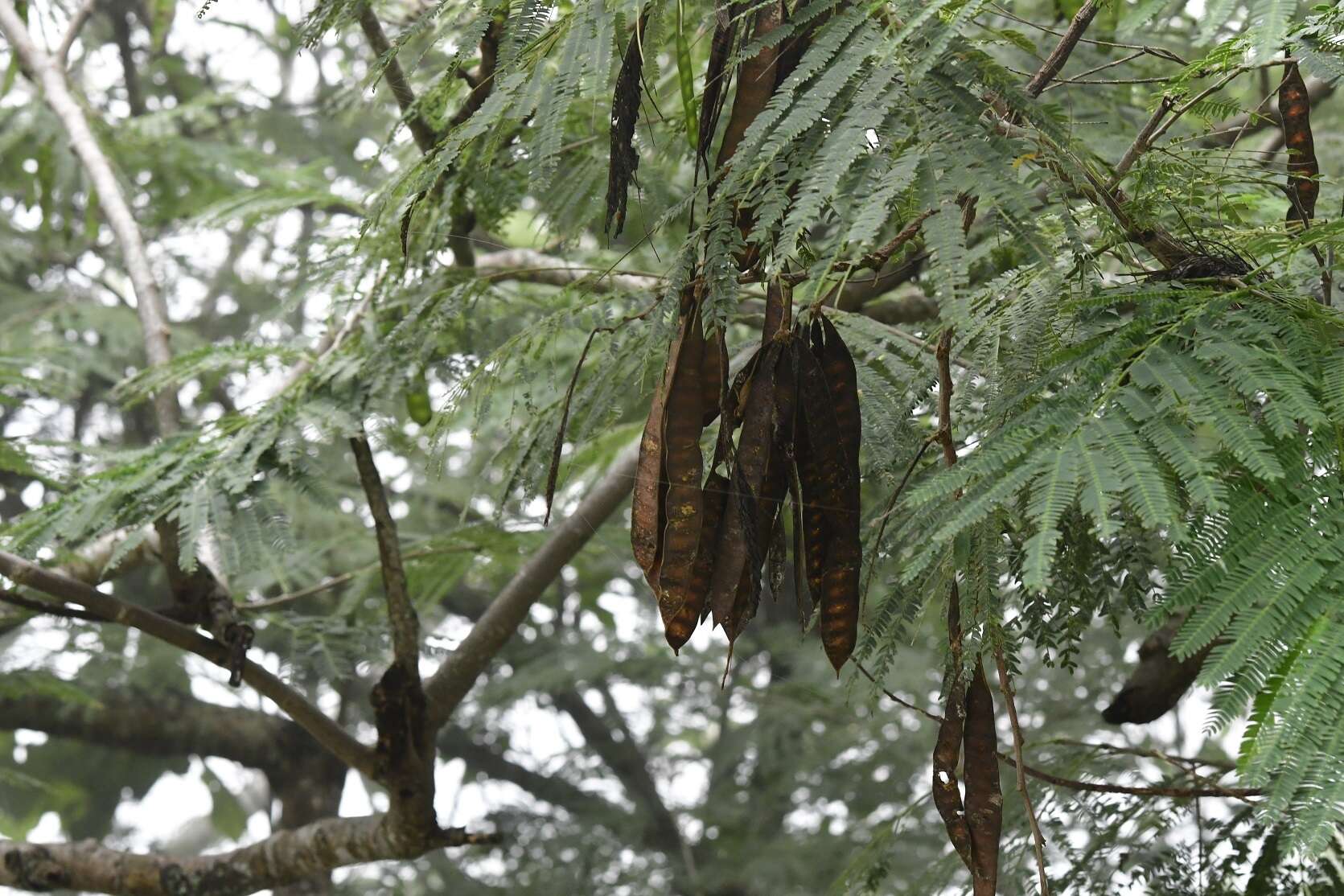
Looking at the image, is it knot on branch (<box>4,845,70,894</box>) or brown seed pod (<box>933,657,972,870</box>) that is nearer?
brown seed pod (<box>933,657,972,870</box>)

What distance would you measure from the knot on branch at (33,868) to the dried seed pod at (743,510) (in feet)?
7.81

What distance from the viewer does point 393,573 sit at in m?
2.60

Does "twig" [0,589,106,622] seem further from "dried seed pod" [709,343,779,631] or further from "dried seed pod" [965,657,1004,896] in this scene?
"dried seed pod" [965,657,1004,896]

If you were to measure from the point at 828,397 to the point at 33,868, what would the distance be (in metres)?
2.58

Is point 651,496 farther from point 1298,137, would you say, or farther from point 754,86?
point 1298,137

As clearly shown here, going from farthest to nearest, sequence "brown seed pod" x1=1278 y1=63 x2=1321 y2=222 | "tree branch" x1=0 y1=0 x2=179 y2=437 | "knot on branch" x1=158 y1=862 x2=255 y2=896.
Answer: "tree branch" x1=0 y1=0 x2=179 y2=437 < "knot on branch" x1=158 y1=862 x2=255 y2=896 < "brown seed pod" x1=1278 y1=63 x2=1321 y2=222

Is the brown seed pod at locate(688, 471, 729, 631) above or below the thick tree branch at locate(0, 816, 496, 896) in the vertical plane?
below

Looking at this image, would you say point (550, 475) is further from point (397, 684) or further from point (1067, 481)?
point (397, 684)

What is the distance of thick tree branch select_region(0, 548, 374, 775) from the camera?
228cm

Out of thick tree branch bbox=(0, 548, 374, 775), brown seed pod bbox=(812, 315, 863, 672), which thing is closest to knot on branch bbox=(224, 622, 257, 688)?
thick tree branch bbox=(0, 548, 374, 775)

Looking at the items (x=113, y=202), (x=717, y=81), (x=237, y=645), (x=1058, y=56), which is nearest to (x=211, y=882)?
(x=237, y=645)

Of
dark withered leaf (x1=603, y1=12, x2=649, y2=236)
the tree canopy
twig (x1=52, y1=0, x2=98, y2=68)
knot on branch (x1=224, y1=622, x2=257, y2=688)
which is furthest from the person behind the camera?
twig (x1=52, y1=0, x2=98, y2=68)

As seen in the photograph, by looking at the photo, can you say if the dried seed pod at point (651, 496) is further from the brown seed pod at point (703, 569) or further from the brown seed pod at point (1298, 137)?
the brown seed pod at point (1298, 137)

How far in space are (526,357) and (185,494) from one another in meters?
0.69
